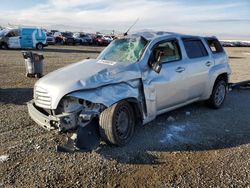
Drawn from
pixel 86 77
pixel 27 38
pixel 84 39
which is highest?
pixel 86 77

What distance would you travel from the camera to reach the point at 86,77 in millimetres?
5473

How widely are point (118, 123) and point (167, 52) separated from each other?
207 centimetres

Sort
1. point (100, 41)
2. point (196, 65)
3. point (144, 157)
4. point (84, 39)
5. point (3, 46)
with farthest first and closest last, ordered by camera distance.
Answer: point (100, 41), point (84, 39), point (3, 46), point (196, 65), point (144, 157)

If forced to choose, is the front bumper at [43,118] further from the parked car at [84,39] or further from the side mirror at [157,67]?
the parked car at [84,39]

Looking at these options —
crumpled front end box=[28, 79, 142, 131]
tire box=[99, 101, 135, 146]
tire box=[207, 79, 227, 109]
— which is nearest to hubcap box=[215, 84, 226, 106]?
tire box=[207, 79, 227, 109]

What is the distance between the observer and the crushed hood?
5.30 m

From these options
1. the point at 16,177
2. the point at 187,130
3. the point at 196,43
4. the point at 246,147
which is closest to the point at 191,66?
the point at 196,43

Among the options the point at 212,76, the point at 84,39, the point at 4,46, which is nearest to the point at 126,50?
the point at 212,76

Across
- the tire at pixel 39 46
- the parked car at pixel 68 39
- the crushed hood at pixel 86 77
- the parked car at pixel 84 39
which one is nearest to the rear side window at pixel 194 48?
the crushed hood at pixel 86 77

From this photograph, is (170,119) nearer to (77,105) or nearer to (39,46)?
(77,105)

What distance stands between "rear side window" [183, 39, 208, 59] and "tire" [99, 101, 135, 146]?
2.34 metres

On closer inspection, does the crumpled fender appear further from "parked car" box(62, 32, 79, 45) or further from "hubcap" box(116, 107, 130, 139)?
"parked car" box(62, 32, 79, 45)

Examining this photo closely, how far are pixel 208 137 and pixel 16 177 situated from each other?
338cm

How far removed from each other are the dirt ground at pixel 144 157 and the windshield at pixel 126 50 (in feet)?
4.42
